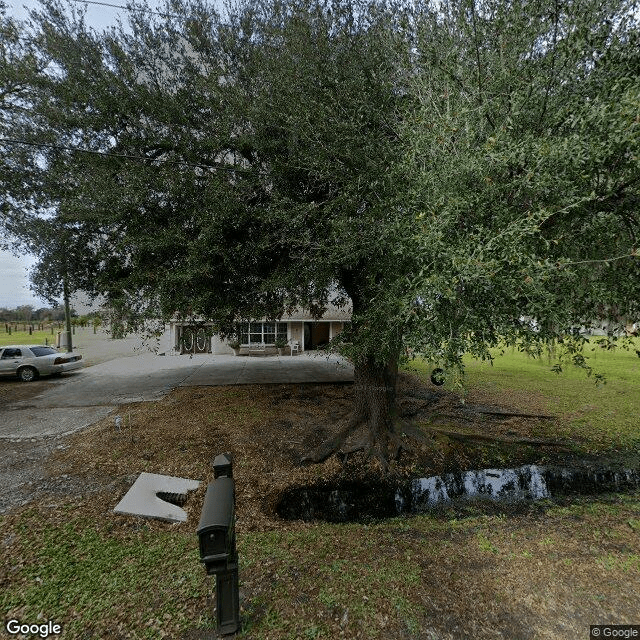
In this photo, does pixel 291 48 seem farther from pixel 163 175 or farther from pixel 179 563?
pixel 179 563

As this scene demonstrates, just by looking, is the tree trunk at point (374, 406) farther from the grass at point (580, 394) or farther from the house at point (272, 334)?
the house at point (272, 334)

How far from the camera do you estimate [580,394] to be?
12.6 metres

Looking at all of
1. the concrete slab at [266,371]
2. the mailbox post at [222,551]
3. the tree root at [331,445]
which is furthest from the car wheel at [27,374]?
the mailbox post at [222,551]

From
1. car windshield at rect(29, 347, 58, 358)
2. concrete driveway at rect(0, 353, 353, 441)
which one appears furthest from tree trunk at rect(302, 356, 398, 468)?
car windshield at rect(29, 347, 58, 358)

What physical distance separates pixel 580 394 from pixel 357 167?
12.3m

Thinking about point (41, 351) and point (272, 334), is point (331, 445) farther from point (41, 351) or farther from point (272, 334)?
point (272, 334)

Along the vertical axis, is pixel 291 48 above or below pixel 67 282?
above

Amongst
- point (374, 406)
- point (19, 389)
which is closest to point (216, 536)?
point (374, 406)

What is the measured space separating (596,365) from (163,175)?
72.7 feet

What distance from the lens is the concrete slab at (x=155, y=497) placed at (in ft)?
14.7

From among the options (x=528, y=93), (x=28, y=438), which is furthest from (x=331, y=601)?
(x=28, y=438)

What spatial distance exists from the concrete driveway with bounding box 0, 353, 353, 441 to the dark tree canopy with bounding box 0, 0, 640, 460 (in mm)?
3370

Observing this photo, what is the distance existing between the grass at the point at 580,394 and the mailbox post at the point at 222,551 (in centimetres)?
332

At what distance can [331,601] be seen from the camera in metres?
2.86
